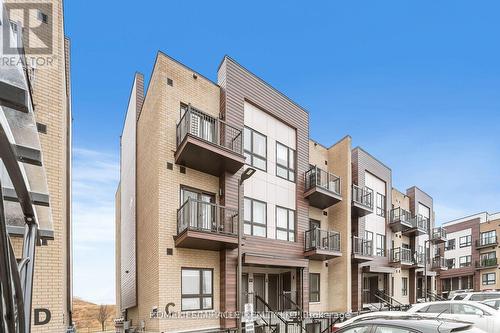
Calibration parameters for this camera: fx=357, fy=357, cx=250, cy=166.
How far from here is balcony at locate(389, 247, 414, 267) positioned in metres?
25.5

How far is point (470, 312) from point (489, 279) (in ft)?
132

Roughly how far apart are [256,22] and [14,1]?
51.3ft

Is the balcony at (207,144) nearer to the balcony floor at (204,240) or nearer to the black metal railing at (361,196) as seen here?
the balcony floor at (204,240)

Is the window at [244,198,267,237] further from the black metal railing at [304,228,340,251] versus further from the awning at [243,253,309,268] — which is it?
the black metal railing at [304,228,340,251]

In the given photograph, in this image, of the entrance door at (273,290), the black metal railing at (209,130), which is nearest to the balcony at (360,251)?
the entrance door at (273,290)

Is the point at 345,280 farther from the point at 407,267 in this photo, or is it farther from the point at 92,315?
the point at 92,315

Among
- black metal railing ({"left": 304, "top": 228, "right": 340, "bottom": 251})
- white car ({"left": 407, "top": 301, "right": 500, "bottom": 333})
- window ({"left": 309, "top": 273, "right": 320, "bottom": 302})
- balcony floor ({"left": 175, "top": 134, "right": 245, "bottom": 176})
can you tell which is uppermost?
balcony floor ({"left": 175, "top": 134, "right": 245, "bottom": 176})

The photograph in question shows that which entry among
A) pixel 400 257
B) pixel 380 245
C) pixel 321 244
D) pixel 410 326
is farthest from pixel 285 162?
pixel 400 257

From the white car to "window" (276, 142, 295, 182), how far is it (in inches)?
310

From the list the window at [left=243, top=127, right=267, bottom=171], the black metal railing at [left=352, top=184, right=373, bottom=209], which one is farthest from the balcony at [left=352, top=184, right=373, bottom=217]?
the window at [left=243, top=127, right=267, bottom=171]

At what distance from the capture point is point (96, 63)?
66.7ft

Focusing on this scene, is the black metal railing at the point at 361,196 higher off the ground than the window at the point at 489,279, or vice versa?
the black metal railing at the point at 361,196

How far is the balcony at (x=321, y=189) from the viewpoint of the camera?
1773 centimetres

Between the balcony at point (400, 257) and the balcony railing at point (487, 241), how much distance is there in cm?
2403
